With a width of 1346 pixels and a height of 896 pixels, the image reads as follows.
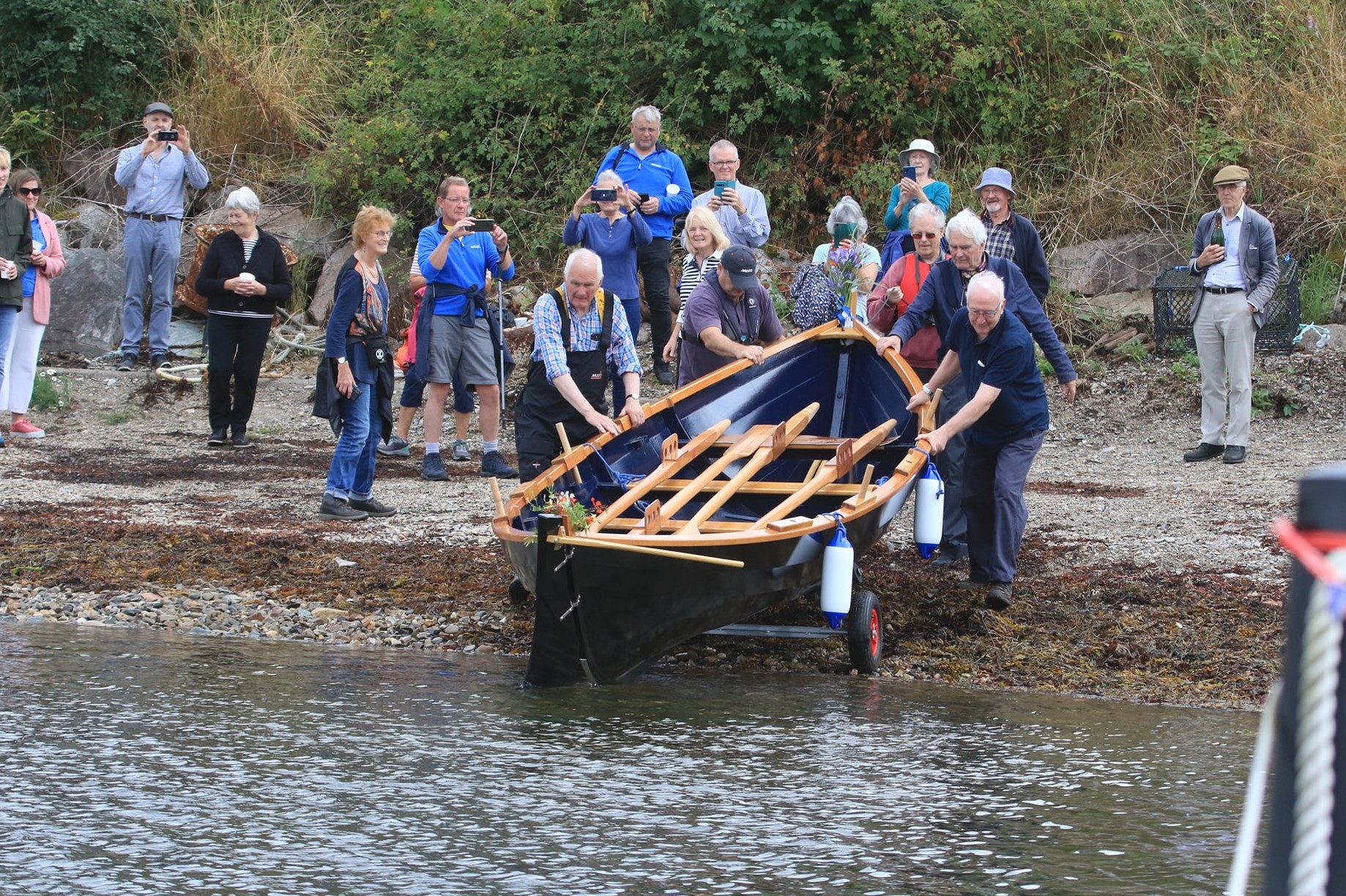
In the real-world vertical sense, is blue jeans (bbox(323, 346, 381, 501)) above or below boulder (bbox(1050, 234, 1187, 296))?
below

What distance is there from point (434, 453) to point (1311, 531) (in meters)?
9.82

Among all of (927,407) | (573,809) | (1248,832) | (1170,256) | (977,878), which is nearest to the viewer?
(1248,832)

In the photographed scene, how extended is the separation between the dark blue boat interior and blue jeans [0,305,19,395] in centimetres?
635

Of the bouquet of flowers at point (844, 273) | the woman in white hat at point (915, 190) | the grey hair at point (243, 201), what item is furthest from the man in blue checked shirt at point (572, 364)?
the grey hair at point (243, 201)

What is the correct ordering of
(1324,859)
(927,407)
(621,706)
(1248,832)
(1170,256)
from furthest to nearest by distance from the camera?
(1170,256)
(927,407)
(621,706)
(1248,832)
(1324,859)

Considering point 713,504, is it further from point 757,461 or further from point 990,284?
point 990,284

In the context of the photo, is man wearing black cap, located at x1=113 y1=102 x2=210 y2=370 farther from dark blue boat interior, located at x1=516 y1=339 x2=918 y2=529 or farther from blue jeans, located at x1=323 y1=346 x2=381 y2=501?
dark blue boat interior, located at x1=516 y1=339 x2=918 y2=529

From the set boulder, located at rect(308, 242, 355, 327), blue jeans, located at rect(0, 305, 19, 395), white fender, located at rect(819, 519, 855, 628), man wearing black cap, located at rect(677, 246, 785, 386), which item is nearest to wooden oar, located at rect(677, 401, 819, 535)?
man wearing black cap, located at rect(677, 246, 785, 386)

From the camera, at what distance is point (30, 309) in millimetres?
12711

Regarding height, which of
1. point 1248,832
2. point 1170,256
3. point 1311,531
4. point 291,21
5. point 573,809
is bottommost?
point 573,809

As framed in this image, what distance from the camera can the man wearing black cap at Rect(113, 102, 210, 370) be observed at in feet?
48.8

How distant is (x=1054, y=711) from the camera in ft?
21.1

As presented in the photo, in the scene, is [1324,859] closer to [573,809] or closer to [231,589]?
[573,809]

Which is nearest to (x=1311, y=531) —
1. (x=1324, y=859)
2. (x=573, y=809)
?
(x=1324, y=859)
